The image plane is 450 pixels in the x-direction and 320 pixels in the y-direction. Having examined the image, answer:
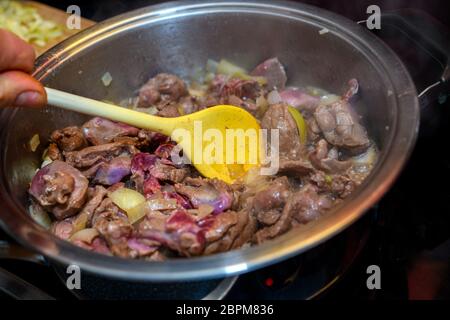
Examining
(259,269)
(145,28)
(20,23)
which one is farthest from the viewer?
(20,23)

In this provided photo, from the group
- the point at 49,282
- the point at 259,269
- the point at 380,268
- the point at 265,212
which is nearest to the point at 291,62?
the point at 265,212

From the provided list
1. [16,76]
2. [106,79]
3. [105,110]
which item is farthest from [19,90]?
[106,79]

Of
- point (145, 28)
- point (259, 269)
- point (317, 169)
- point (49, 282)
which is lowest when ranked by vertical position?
point (49, 282)

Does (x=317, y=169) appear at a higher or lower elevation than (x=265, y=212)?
higher

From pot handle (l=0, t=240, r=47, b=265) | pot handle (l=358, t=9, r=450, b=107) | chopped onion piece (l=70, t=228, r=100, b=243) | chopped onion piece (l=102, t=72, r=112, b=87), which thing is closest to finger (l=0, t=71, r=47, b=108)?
chopped onion piece (l=70, t=228, r=100, b=243)

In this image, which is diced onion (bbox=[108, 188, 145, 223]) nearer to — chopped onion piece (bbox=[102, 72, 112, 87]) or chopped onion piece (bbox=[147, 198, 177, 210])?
chopped onion piece (bbox=[147, 198, 177, 210])

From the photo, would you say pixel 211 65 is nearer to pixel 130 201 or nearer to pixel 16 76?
pixel 130 201

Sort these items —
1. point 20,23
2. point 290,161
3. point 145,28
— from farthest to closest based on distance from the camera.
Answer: point 20,23 < point 145,28 < point 290,161

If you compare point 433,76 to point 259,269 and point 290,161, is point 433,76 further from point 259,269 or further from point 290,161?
point 259,269

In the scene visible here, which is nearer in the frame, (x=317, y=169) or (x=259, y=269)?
(x=259, y=269)
